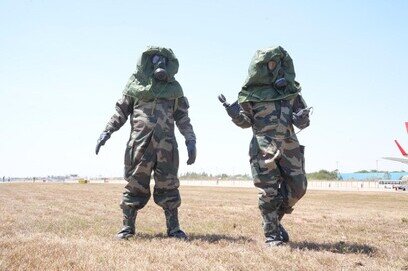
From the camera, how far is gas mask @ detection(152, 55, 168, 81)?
6.14 metres

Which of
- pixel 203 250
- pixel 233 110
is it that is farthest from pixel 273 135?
pixel 203 250

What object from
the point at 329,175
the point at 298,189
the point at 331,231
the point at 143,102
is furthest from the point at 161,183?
the point at 329,175

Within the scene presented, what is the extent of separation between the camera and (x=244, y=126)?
588 cm

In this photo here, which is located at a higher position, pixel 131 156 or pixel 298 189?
pixel 131 156

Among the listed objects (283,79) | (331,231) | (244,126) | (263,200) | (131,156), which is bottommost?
(331,231)

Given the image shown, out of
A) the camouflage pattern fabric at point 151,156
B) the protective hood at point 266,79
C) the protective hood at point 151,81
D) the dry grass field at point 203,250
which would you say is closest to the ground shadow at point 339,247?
the dry grass field at point 203,250

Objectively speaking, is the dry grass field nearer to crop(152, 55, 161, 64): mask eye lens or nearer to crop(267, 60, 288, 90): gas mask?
crop(267, 60, 288, 90): gas mask

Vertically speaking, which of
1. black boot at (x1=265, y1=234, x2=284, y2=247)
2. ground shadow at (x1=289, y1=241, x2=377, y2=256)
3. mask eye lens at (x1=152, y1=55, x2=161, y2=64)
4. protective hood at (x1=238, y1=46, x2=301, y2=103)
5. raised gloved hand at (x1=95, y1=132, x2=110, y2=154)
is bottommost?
ground shadow at (x1=289, y1=241, x2=377, y2=256)

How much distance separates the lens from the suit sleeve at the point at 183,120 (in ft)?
21.2

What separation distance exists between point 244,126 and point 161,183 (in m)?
1.34

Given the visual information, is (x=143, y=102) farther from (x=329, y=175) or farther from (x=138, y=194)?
(x=329, y=175)

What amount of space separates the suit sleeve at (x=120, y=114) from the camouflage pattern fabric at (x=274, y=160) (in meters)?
1.60

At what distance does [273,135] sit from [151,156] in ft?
5.33

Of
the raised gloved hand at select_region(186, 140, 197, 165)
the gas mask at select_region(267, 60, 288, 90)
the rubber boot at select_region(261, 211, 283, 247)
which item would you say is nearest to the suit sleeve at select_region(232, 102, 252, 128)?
the gas mask at select_region(267, 60, 288, 90)
